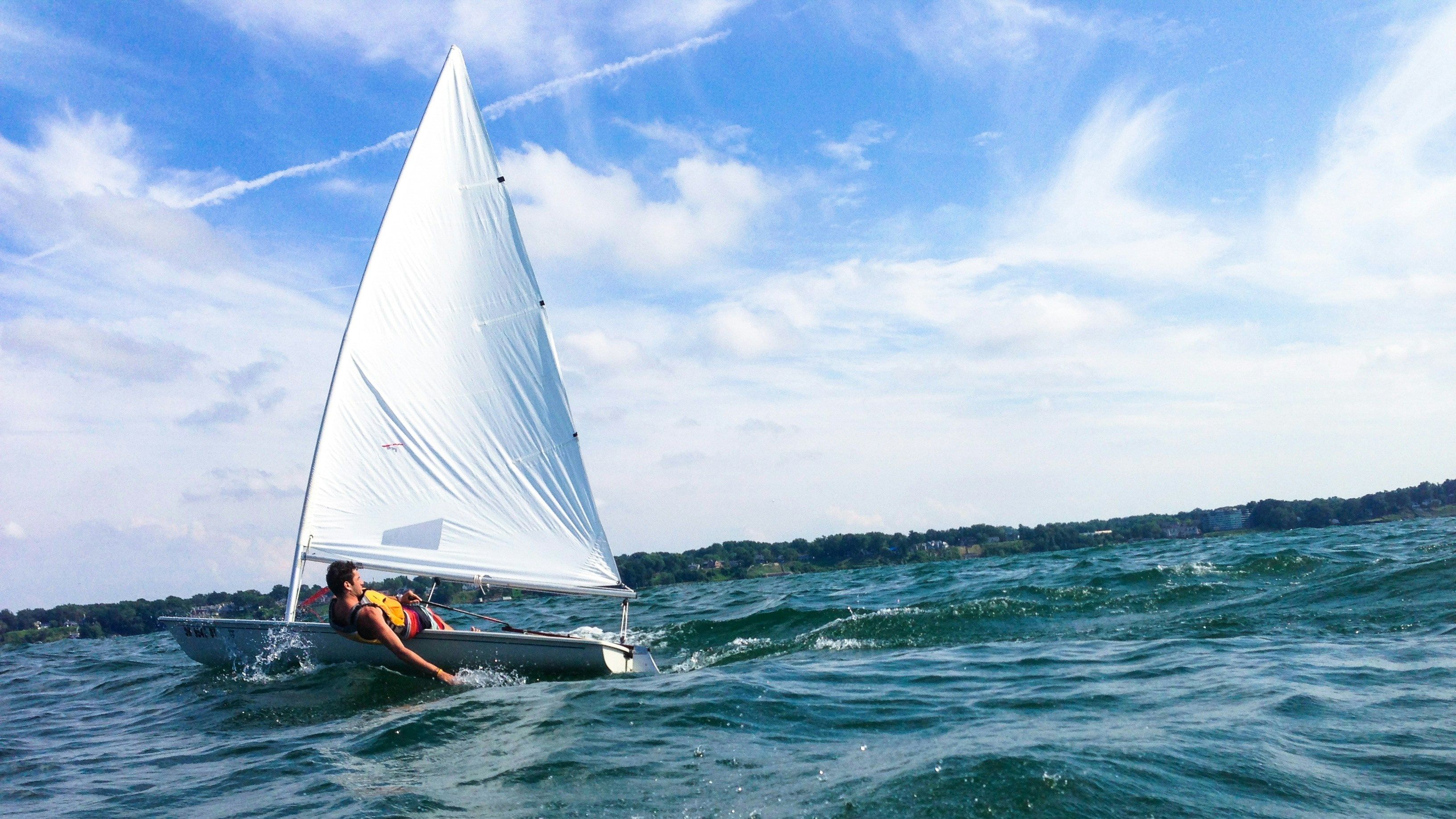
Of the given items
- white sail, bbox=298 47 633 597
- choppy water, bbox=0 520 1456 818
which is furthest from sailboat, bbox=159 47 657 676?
choppy water, bbox=0 520 1456 818

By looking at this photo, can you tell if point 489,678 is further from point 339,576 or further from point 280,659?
point 280,659

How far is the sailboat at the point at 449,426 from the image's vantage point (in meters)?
11.3

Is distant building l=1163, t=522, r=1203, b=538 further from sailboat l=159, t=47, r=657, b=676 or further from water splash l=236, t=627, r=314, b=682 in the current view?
water splash l=236, t=627, r=314, b=682

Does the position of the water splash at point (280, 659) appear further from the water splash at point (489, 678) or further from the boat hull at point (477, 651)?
the water splash at point (489, 678)

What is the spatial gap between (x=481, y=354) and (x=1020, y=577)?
15.4 metres

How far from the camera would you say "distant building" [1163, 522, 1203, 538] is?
54750mm

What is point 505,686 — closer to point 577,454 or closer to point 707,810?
point 577,454

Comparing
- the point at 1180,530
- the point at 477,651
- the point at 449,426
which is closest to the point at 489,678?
the point at 477,651

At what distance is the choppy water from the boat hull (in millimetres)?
248

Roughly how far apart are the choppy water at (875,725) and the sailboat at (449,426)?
5.01ft

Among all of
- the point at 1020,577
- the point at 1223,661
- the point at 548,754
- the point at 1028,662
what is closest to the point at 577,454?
the point at 548,754

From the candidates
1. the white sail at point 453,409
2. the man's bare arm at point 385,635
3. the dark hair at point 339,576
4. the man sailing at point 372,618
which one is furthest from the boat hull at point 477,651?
the white sail at point 453,409

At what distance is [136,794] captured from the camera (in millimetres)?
7039

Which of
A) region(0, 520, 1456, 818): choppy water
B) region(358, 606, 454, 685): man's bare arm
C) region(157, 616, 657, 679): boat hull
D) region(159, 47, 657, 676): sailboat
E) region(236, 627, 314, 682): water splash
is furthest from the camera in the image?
region(159, 47, 657, 676): sailboat
